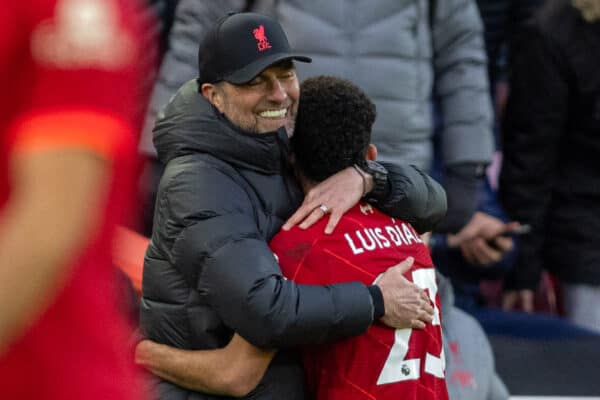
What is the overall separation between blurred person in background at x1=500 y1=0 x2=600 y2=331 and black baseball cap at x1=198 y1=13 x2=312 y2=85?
254cm

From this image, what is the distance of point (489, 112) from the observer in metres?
4.75

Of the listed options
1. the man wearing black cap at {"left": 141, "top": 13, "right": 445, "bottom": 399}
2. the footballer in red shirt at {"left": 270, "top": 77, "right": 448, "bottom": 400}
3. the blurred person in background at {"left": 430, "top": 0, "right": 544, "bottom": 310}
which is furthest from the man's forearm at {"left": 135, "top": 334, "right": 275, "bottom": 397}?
the blurred person in background at {"left": 430, "top": 0, "right": 544, "bottom": 310}

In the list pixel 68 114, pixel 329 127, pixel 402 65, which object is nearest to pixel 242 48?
pixel 329 127

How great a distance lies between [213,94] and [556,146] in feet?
8.91

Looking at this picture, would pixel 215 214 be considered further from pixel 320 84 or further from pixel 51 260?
pixel 51 260

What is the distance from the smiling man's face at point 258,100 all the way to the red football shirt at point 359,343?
25 cm

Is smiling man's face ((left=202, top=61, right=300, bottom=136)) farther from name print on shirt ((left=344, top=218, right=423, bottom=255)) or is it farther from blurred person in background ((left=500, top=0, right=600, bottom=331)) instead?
blurred person in background ((left=500, top=0, right=600, bottom=331))

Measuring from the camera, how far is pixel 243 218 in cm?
267

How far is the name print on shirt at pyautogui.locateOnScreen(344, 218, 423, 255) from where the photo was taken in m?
2.78

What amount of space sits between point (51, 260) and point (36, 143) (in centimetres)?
12

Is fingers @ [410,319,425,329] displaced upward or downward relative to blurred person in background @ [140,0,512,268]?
upward

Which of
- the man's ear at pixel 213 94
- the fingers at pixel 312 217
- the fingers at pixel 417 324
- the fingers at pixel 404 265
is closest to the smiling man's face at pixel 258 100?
the man's ear at pixel 213 94

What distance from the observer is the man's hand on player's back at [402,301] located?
8.98ft

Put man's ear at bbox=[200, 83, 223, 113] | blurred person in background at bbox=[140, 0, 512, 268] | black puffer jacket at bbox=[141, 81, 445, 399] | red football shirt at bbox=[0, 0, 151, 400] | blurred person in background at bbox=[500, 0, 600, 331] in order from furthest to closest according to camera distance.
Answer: blurred person in background at bbox=[500, 0, 600, 331] < blurred person in background at bbox=[140, 0, 512, 268] < man's ear at bbox=[200, 83, 223, 113] < black puffer jacket at bbox=[141, 81, 445, 399] < red football shirt at bbox=[0, 0, 151, 400]
